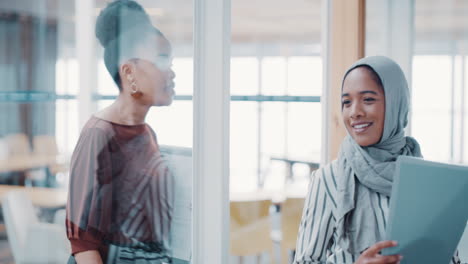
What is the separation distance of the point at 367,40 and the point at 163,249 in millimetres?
2148

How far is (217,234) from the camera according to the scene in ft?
5.40

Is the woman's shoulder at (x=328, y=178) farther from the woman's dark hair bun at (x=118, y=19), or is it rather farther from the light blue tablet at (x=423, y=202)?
the woman's dark hair bun at (x=118, y=19)

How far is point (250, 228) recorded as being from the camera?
2.18 metres

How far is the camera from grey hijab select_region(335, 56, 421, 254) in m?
1.54

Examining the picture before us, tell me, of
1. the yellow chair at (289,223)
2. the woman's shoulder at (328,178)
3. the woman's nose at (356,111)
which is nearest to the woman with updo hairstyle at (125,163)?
the woman's shoulder at (328,178)

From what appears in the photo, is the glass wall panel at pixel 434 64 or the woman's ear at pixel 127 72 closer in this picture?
the woman's ear at pixel 127 72

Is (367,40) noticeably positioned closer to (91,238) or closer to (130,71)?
(130,71)

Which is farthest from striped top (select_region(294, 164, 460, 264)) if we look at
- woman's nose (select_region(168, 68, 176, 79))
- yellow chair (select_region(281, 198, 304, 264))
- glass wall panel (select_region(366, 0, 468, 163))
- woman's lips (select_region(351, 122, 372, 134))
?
glass wall panel (select_region(366, 0, 468, 163))

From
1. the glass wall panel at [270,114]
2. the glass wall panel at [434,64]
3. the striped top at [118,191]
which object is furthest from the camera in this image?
the glass wall panel at [434,64]

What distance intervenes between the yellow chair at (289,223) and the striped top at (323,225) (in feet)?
3.82

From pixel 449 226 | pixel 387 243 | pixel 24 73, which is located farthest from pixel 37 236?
pixel 449 226

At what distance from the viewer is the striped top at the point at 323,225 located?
1546 mm

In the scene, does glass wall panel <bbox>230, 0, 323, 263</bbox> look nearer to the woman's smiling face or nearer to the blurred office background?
the blurred office background

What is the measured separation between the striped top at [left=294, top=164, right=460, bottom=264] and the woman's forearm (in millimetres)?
626
